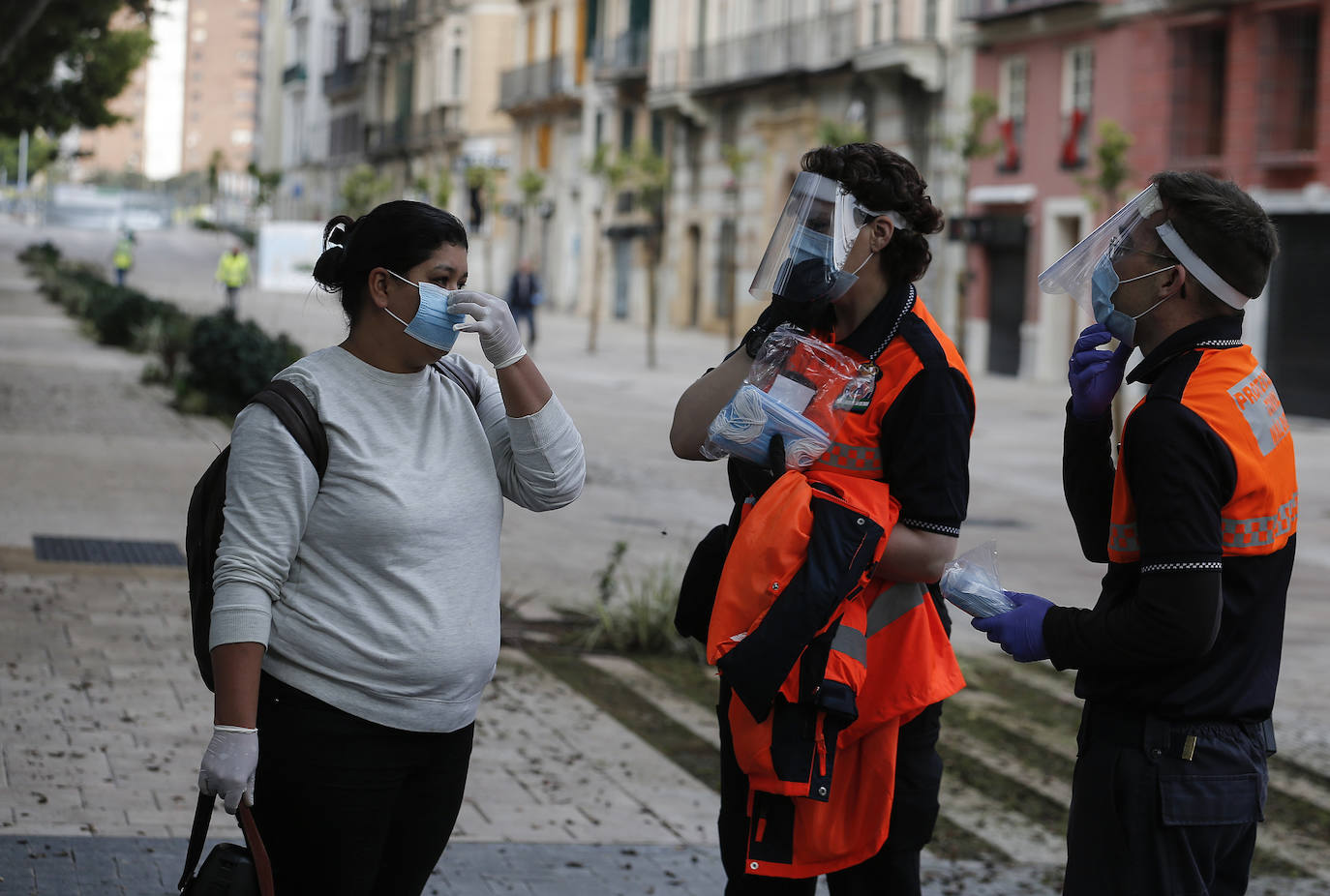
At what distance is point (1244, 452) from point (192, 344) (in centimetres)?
1493

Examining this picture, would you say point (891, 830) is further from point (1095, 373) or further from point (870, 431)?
point (1095, 373)

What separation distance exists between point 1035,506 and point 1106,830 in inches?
474

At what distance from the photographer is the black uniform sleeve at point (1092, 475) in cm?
305

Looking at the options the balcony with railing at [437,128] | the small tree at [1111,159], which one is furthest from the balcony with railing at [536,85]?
the small tree at [1111,159]

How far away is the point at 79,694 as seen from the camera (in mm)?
6340

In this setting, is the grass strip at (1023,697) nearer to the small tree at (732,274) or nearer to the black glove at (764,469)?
the black glove at (764,469)

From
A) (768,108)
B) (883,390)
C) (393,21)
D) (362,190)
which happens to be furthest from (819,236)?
(393,21)

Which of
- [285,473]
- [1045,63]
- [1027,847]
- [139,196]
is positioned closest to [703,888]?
[1027,847]

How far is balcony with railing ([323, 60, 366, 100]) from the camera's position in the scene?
269ft

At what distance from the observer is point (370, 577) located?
302 centimetres

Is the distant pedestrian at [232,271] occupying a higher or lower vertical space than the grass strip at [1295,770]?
higher

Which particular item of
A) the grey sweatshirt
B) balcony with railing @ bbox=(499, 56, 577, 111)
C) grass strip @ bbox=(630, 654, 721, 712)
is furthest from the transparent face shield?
balcony with railing @ bbox=(499, 56, 577, 111)

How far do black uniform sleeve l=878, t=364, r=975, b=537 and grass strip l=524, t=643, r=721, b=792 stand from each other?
2769 millimetres

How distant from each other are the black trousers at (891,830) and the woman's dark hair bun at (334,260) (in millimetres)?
1027
